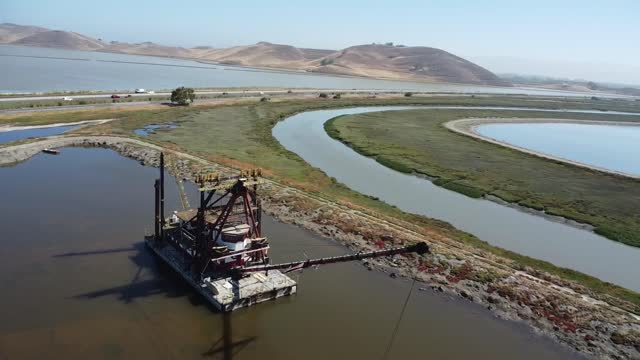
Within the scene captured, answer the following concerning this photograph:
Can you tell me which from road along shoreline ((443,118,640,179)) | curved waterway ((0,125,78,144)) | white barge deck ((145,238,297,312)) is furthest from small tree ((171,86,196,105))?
white barge deck ((145,238,297,312))

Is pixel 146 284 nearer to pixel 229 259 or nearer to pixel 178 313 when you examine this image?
pixel 178 313

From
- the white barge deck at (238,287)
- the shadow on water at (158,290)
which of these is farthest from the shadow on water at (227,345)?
the white barge deck at (238,287)

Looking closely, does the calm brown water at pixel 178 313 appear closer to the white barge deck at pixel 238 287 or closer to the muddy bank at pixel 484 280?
the white barge deck at pixel 238 287

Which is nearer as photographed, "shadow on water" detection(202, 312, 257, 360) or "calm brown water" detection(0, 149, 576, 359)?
"shadow on water" detection(202, 312, 257, 360)

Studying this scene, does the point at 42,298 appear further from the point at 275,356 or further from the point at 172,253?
the point at 275,356

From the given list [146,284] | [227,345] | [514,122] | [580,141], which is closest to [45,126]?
[146,284]

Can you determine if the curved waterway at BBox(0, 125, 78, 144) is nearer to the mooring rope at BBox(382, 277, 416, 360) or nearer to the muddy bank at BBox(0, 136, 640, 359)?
the muddy bank at BBox(0, 136, 640, 359)
